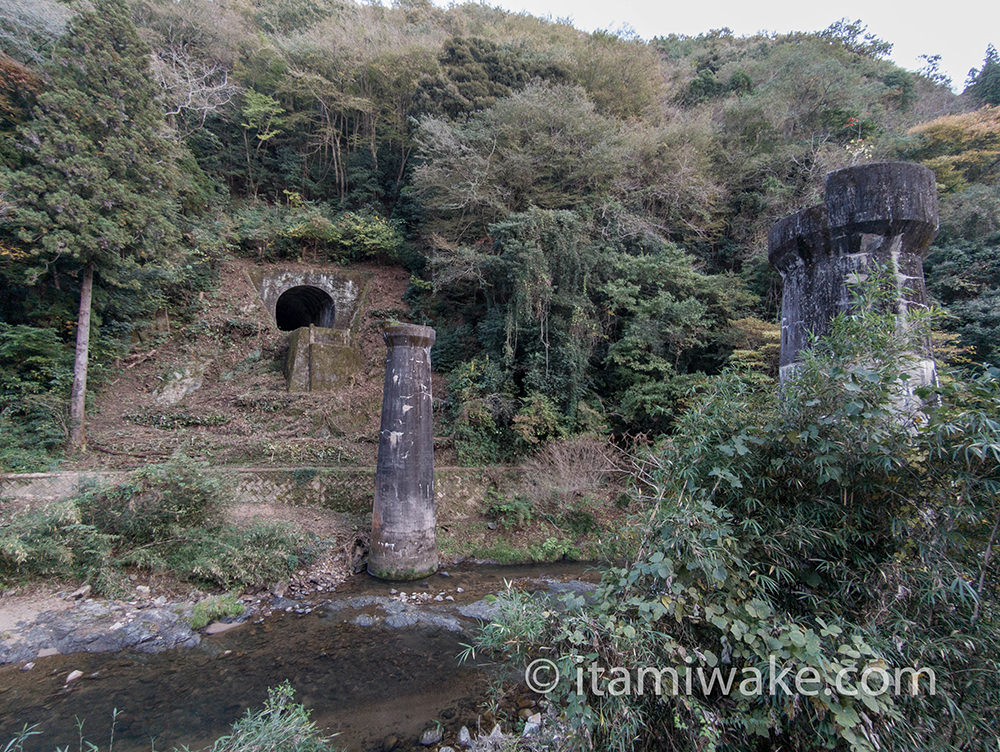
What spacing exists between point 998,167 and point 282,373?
79.8 ft

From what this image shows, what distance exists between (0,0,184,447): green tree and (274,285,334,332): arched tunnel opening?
18.7 ft

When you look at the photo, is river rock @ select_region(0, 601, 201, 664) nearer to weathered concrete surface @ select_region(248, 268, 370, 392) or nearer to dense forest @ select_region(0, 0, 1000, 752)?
dense forest @ select_region(0, 0, 1000, 752)

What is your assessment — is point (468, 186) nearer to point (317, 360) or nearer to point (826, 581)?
point (317, 360)

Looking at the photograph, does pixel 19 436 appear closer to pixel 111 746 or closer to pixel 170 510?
pixel 170 510

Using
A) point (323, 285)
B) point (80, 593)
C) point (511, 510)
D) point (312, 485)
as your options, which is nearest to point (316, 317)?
point (323, 285)

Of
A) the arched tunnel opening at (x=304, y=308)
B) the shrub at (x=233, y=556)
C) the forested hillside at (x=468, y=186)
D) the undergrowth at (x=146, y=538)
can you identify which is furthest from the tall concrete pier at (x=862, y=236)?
the arched tunnel opening at (x=304, y=308)

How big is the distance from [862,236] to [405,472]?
7690 millimetres

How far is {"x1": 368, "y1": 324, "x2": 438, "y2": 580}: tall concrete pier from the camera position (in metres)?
8.66

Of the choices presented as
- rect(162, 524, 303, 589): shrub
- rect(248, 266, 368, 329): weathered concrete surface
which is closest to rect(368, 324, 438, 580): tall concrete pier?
rect(162, 524, 303, 589): shrub

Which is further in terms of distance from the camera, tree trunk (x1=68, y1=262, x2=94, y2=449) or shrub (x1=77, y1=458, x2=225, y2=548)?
tree trunk (x1=68, y1=262, x2=94, y2=449)

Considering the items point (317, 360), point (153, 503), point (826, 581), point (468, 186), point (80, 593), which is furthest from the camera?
point (468, 186)

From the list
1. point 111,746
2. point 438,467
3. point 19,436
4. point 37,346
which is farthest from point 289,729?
point 37,346

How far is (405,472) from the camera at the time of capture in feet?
28.8

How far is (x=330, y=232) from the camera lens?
669 inches
